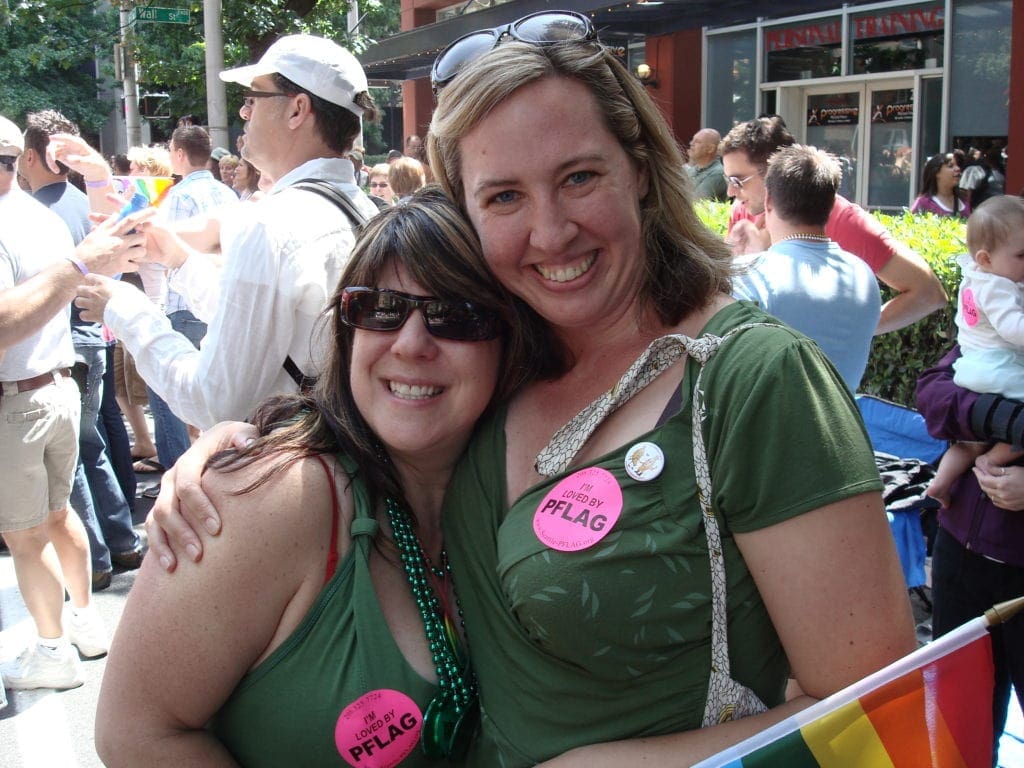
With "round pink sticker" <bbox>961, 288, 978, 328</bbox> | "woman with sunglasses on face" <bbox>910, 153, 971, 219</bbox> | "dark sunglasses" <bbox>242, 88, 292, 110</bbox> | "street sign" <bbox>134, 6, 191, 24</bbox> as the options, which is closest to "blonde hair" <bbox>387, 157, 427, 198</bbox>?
"woman with sunglasses on face" <bbox>910, 153, 971, 219</bbox>

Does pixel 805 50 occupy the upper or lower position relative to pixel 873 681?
upper

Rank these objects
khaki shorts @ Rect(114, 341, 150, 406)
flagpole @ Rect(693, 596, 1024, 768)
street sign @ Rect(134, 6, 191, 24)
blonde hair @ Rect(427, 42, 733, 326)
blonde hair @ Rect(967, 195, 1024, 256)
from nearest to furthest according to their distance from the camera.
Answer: flagpole @ Rect(693, 596, 1024, 768)
blonde hair @ Rect(427, 42, 733, 326)
blonde hair @ Rect(967, 195, 1024, 256)
khaki shorts @ Rect(114, 341, 150, 406)
street sign @ Rect(134, 6, 191, 24)

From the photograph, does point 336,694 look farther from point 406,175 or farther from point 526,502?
point 406,175

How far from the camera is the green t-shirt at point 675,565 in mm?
1429

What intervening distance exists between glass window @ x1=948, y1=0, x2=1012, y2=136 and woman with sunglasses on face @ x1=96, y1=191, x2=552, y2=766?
11.2 m

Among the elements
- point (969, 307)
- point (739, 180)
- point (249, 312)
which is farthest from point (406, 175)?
point (249, 312)

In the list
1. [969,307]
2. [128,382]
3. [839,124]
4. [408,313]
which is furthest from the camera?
[839,124]

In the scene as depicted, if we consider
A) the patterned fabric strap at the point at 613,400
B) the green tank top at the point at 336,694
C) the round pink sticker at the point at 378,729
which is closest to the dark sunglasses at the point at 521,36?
the patterned fabric strap at the point at 613,400

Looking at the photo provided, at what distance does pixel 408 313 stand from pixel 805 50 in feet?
44.1

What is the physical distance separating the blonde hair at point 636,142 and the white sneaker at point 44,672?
3.47m

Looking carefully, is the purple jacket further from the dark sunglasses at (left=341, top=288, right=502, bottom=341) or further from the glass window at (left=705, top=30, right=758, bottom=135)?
the glass window at (left=705, top=30, right=758, bottom=135)

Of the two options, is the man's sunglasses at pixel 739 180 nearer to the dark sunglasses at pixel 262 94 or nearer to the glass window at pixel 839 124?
the dark sunglasses at pixel 262 94

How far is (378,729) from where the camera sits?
64.1 inches

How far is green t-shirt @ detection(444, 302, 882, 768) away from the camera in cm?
143
